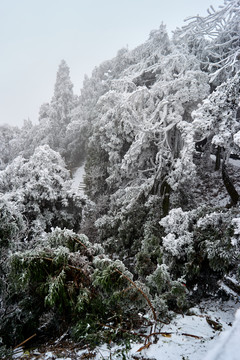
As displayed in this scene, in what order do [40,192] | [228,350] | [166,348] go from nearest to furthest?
1. [228,350]
2. [166,348]
3. [40,192]

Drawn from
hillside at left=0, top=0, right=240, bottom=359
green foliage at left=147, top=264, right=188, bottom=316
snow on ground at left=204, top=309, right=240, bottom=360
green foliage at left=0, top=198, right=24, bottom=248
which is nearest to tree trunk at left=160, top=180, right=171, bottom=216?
hillside at left=0, top=0, right=240, bottom=359

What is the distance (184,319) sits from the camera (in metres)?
3.55

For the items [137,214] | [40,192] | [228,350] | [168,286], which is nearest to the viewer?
[228,350]

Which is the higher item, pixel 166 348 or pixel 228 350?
pixel 228 350

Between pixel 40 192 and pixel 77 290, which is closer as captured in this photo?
pixel 77 290

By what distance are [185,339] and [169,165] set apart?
865 cm

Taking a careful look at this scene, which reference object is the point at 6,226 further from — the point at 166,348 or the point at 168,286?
the point at 166,348

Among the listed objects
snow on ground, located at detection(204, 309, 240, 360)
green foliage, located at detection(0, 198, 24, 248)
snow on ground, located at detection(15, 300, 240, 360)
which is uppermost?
snow on ground, located at detection(204, 309, 240, 360)

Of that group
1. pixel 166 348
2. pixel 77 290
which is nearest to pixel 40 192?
pixel 77 290

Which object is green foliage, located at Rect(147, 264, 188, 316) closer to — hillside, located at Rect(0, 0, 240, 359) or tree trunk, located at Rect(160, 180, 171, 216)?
hillside, located at Rect(0, 0, 240, 359)

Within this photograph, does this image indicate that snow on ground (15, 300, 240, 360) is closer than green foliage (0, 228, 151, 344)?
Yes

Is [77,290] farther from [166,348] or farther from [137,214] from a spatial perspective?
[137,214]

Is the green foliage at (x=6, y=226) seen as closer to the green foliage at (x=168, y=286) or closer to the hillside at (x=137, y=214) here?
the hillside at (x=137, y=214)

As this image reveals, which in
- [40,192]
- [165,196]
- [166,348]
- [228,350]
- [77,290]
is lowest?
[166,348]
